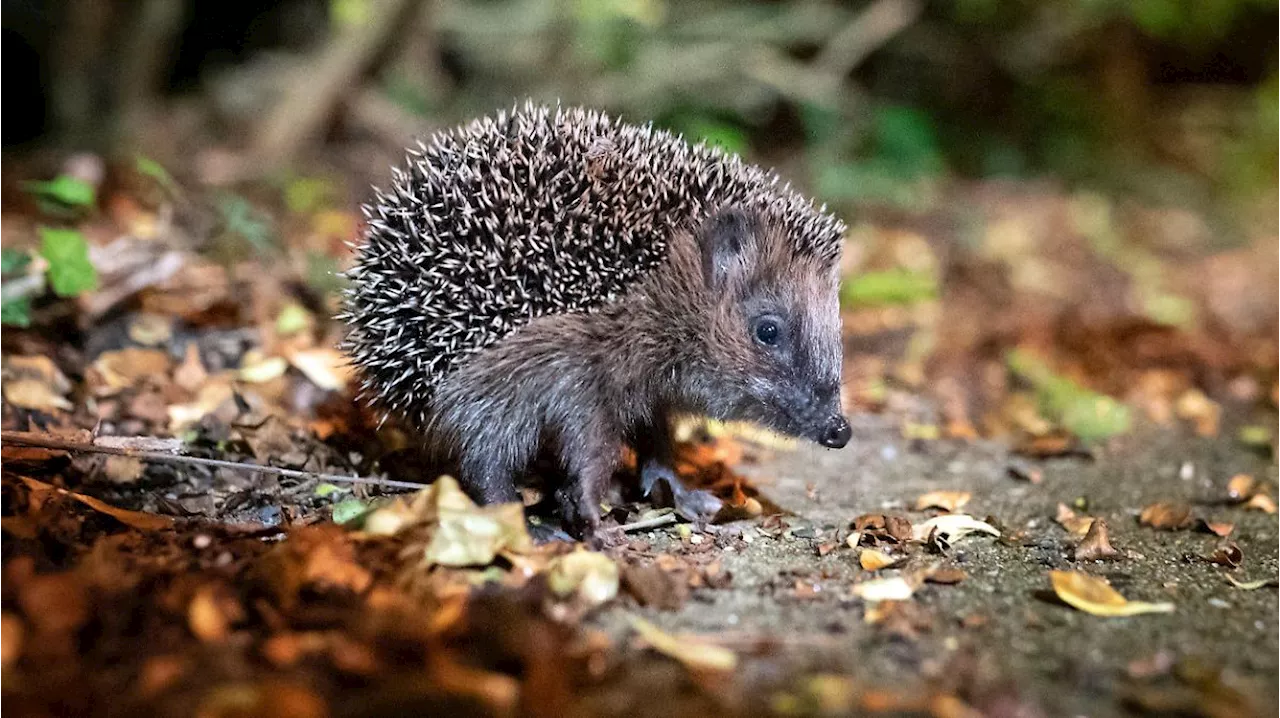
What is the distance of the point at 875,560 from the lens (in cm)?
404

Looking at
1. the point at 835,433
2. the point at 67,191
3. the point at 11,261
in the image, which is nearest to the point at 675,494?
the point at 835,433

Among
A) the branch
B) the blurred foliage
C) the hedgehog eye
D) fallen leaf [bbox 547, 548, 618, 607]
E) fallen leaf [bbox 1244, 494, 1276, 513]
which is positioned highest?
the blurred foliage

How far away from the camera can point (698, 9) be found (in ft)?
41.3

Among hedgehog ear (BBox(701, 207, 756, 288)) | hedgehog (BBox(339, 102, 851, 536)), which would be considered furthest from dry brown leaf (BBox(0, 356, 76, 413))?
hedgehog ear (BBox(701, 207, 756, 288))

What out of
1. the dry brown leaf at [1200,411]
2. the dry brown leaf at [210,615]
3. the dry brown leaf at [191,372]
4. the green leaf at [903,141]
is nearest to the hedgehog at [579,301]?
the dry brown leaf at [191,372]

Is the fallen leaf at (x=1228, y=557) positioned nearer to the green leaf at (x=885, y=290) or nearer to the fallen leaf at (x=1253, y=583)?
the fallen leaf at (x=1253, y=583)

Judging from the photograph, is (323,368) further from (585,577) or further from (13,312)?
(585,577)

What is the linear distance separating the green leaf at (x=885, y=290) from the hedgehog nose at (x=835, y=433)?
4252mm

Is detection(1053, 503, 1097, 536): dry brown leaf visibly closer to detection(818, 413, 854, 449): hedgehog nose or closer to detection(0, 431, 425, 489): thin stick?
detection(818, 413, 854, 449): hedgehog nose

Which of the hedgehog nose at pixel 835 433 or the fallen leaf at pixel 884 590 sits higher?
the hedgehog nose at pixel 835 433

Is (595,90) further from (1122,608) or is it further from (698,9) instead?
(1122,608)

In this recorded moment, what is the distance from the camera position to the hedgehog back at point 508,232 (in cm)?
437

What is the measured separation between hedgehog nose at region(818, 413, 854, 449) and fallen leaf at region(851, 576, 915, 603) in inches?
35.3

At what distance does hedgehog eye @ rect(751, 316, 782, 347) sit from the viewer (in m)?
4.66
